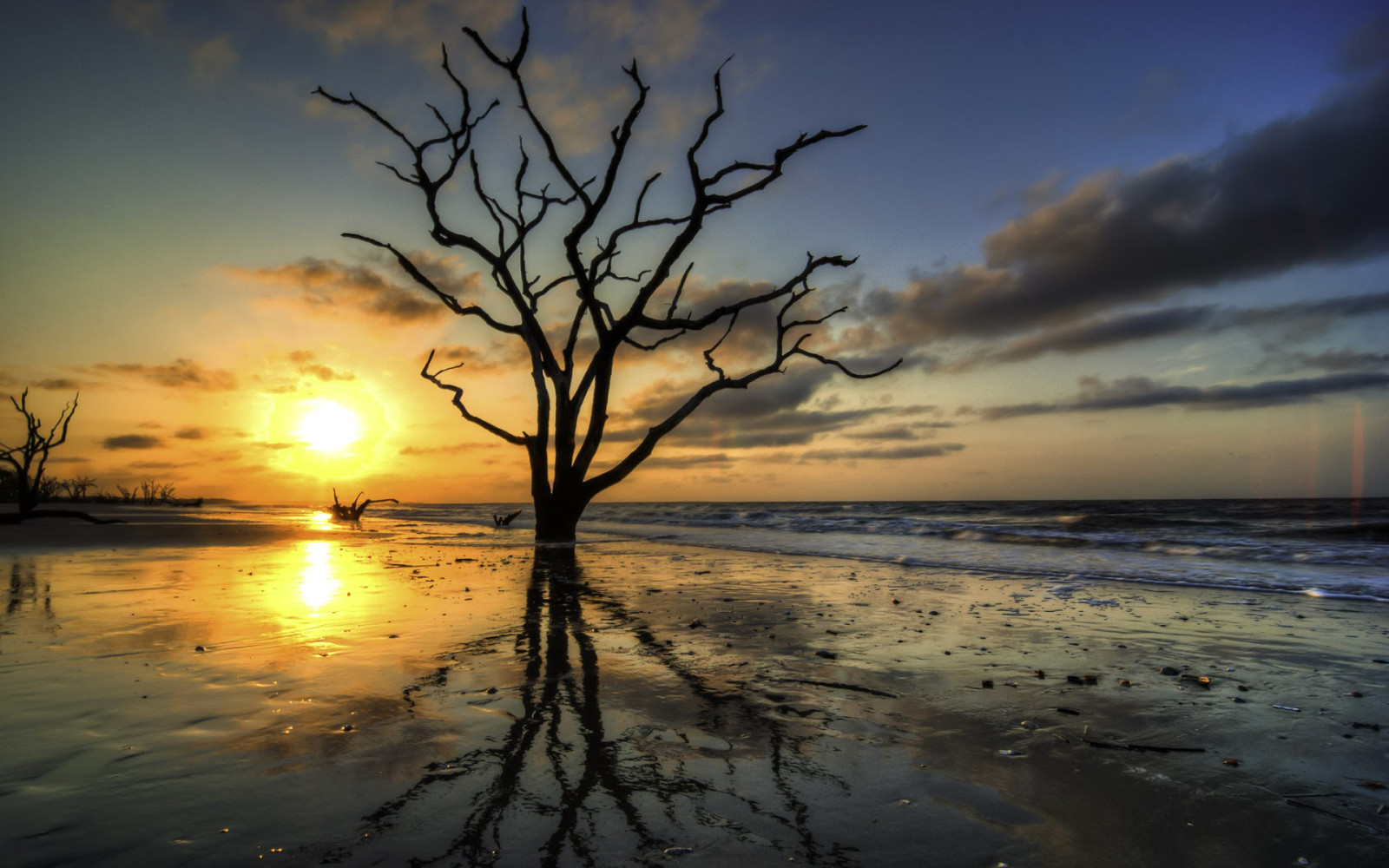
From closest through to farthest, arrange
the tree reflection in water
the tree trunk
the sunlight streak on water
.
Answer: the tree reflection in water
the sunlight streak on water
the tree trunk

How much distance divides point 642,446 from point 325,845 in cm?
958

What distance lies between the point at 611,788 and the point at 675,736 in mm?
573

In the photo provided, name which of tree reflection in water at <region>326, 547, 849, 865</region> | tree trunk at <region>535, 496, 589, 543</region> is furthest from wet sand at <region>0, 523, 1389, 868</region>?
tree trunk at <region>535, 496, 589, 543</region>

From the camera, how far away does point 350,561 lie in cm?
962

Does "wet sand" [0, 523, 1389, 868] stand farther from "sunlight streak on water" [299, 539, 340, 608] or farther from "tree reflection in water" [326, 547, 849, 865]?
"sunlight streak on water" [299, 539, 340, 608]

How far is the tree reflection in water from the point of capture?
1.74 metres

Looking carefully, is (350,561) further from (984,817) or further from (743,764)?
(984,817)

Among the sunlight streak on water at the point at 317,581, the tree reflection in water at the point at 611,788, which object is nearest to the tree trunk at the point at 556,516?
the sunlight streak on water at the point at 317,581

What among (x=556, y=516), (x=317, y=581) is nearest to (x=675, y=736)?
(x=317, y=581)

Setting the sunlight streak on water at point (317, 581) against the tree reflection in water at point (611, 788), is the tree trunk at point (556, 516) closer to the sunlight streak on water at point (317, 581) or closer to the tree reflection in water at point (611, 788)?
the sunlight streak on water at point (317, 581)

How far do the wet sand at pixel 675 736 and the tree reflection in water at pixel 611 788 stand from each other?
0.04 feet

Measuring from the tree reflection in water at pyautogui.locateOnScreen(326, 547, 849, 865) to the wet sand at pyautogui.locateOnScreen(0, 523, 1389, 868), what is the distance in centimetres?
1

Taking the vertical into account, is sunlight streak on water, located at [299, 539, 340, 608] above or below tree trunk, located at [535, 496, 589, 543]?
below

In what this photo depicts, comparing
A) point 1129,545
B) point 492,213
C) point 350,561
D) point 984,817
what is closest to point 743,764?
point 984,817
